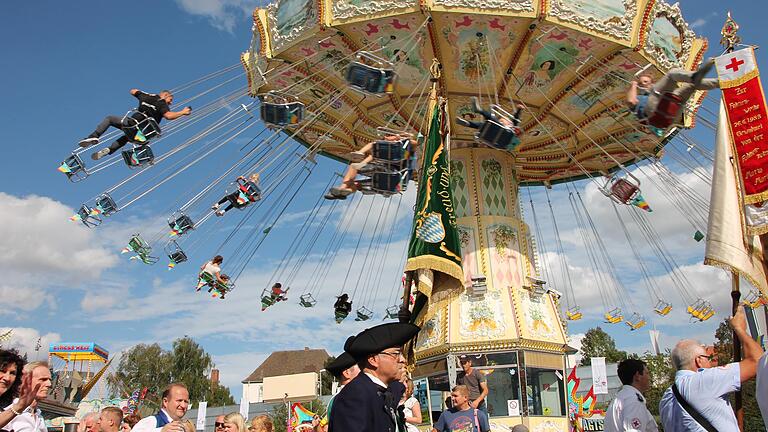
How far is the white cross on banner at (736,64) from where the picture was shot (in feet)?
20.9

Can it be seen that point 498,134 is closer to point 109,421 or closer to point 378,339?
point 378,339

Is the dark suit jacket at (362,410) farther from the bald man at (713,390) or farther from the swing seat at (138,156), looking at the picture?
the swing seat at (138,156)

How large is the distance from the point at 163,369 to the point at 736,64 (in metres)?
54.2

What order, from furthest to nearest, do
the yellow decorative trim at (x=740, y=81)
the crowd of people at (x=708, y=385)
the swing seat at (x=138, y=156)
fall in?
the swing seat at (x=138, y=156) → the yellow decorative trim at (x=740, y=81) → the crowd of people at (x=708, y=385)

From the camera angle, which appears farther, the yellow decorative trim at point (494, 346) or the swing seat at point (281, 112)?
the yellow decorative trim at point (494, 346)

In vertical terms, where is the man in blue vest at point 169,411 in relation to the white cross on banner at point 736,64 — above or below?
below

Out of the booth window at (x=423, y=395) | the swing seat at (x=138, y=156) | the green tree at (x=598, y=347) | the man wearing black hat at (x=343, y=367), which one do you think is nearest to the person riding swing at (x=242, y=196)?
the swing seat at (x=138, y=156)

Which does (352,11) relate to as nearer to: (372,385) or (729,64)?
(729,64)

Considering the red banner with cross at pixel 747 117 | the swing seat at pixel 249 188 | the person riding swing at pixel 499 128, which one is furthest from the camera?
the swing seat at pixel 249 188

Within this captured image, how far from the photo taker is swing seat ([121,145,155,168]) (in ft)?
37.1

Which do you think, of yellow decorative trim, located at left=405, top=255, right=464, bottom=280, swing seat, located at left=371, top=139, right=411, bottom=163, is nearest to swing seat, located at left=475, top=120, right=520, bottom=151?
swing seat, located at left=371, top=139, right=411, bottom=163

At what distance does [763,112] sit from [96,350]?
1801 inches

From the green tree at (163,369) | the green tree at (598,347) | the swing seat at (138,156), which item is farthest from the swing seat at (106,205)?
the green tree at (598,347)

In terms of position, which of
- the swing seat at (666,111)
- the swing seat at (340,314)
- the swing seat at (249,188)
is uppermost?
the swing seat at (249,188)
